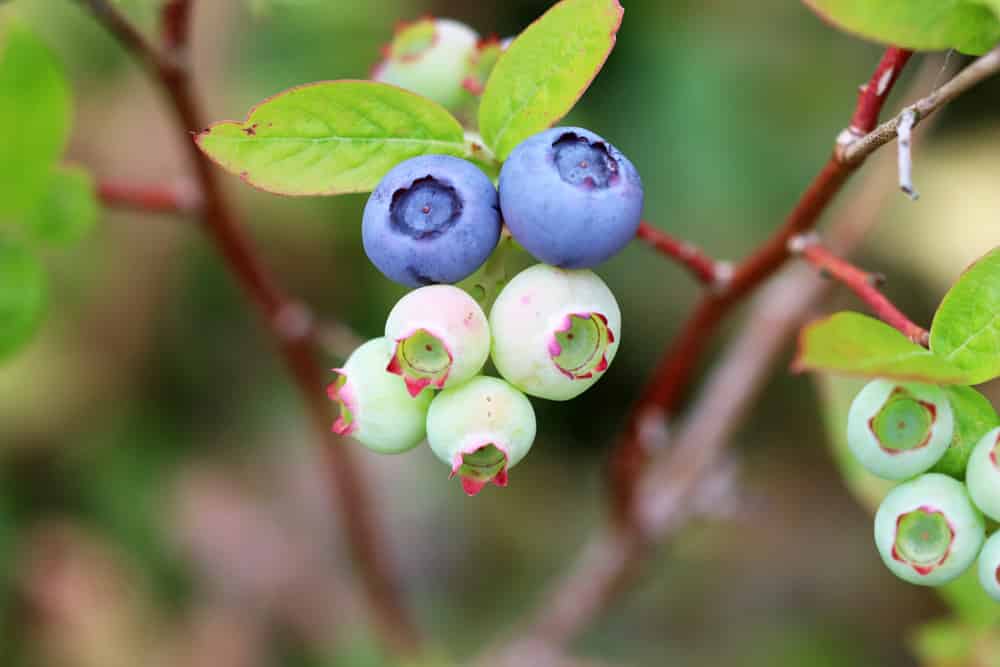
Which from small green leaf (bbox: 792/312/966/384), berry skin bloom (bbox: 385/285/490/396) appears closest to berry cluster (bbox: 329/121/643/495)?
berry skin bloom (bbox: 385/285/490/396)

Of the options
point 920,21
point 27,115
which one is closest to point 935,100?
point 920,21

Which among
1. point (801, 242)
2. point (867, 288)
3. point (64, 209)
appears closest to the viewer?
point (867, 288)

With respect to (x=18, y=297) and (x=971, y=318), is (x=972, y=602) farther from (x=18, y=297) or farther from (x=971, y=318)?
(x=18, y=297)

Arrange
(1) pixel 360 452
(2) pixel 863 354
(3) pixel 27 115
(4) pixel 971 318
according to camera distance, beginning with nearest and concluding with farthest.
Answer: (2) pixel 863 354
(4) pixel 971 318
(3) pixel 27 115
(1) pixel 360 452

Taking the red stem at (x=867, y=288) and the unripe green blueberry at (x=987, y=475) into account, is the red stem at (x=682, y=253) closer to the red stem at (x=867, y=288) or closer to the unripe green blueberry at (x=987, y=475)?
the red stem at (x=867, y=288)

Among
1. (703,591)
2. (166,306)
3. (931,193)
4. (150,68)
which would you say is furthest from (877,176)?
(166,306)

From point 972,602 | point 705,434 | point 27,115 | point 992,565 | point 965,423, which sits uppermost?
point 705,434

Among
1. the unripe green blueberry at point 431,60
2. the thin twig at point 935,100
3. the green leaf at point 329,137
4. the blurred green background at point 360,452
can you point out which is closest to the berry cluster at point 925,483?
the thin twig at point 935,100
